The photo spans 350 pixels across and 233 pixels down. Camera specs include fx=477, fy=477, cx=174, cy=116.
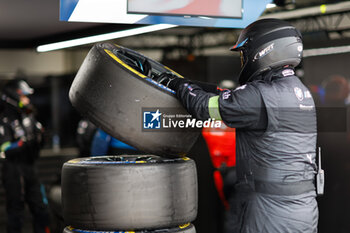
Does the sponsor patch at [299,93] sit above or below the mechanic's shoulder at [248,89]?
below

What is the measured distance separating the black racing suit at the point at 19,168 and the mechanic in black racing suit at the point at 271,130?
Answer: 2701mm

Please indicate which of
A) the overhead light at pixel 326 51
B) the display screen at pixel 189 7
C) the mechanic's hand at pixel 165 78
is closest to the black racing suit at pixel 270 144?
the mechanic's hand at pixel 165 78

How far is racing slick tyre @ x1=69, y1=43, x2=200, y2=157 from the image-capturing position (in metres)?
2.41

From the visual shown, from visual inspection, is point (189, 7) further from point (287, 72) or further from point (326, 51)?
point (326, 51)

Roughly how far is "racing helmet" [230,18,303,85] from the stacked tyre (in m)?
0.45

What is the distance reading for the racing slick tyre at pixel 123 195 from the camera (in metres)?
2.39

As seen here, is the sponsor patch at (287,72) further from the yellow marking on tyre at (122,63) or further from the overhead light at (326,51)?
the overhead light at (326,51)

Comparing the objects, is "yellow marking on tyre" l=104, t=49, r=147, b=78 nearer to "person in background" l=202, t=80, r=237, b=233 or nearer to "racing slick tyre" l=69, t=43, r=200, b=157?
"racing slick tyre" l=69, t=43, r=200, b=157

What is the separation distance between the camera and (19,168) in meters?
4.69

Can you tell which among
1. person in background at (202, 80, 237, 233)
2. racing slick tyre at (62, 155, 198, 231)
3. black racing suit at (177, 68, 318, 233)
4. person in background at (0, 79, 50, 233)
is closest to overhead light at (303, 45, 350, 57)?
person in background at (202, 80, 237, 233)

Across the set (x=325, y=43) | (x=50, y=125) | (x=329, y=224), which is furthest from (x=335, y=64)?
(x=50, y=125)

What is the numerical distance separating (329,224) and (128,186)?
2.86m

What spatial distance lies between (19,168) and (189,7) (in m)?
2.66

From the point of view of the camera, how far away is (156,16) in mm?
2883
